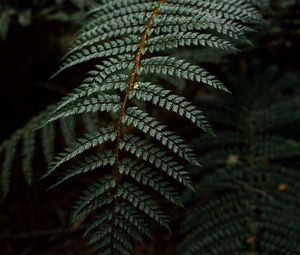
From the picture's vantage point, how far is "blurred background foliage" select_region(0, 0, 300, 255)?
2.44m

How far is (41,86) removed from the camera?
8.68 ft

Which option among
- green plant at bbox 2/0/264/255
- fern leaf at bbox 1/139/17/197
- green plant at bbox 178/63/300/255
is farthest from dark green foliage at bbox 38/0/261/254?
fern leaf at bbox 1/139/17/197

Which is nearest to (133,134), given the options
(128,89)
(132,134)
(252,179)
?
(132,134)

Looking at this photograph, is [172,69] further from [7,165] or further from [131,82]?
[7,165]

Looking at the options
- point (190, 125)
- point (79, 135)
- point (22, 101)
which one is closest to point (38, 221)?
point (79, 135)

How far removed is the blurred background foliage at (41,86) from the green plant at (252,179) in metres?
0.17

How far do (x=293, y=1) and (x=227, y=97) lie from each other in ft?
2.74

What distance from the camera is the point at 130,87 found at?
3.49 feet

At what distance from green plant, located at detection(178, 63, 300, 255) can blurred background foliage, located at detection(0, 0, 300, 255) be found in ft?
0.57

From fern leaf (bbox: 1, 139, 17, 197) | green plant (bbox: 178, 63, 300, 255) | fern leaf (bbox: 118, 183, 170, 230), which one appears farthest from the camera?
fern leaf (bbox: 1, 139, 17, 197)

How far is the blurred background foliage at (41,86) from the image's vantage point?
2438mm

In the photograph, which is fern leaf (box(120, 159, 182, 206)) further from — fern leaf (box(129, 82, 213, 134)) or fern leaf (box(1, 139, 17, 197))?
fern leaf (box(1, 139, 17, 197))

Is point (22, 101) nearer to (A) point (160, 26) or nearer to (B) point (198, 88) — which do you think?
(B) point (198, 88)

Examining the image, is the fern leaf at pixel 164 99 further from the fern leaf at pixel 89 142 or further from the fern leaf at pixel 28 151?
the fern leaf at pixel 28 151
